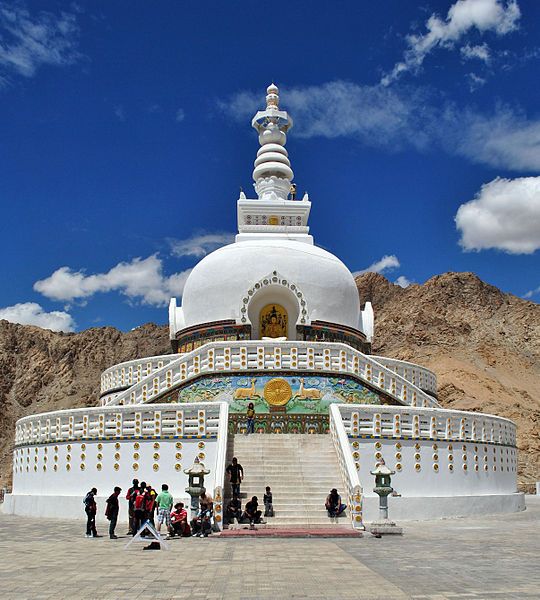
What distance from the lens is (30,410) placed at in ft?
229

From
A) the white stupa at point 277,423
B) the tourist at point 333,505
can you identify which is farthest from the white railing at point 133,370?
the tourist at point 333,505

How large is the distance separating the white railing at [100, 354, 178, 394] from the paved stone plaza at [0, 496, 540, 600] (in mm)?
11251

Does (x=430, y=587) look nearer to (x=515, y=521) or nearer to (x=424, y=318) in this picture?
(x=515, y=521)

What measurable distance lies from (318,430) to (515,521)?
5.24 meters

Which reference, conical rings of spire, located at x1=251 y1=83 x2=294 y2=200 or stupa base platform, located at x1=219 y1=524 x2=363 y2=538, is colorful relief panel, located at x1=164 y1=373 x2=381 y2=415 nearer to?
stupa base platform, located at x1=219 y1=524 x2=363 y2=538

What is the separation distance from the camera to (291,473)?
16.2 m

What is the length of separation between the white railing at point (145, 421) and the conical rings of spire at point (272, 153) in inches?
588

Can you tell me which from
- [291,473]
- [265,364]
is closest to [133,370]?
[265,364]

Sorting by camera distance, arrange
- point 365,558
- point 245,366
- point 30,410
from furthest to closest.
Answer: point 30,410
point 245,366
point 365,558

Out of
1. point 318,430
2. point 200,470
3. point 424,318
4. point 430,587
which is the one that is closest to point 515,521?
point 318,430

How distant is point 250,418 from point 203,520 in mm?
5935

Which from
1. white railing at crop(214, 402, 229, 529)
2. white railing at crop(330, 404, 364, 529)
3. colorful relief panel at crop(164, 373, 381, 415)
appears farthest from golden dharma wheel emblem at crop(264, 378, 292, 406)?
white railing at crop(214, 402, 229, 529)

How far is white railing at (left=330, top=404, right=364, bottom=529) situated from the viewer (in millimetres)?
14250

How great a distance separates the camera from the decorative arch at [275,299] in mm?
24203
